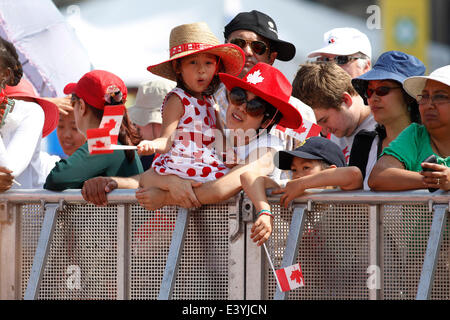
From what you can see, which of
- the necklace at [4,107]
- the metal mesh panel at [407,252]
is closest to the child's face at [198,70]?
the necklace at [4,107]

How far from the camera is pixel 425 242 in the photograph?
340 cm

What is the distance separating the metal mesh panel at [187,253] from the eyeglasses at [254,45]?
133 cm

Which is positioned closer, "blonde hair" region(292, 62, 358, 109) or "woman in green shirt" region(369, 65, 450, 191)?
"woman in green shirt" region(369, 65, 450, 191)

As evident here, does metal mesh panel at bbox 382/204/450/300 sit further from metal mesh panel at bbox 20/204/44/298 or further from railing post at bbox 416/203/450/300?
metal mesh panel at bbox 20/204/44/298

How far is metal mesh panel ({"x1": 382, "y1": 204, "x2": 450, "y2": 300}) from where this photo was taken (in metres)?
3.38

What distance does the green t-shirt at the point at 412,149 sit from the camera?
3.69 meters

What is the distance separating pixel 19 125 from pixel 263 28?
4.97 feet

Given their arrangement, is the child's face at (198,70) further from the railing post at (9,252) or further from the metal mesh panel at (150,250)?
the railing post at (9,252)

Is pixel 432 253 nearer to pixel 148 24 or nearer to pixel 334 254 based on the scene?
pixel 334 254

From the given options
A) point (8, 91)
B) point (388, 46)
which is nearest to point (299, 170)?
point (8, 91)

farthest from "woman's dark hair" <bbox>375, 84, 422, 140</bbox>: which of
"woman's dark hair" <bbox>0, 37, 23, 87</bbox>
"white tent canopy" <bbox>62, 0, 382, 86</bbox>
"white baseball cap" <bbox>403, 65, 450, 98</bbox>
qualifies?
"white tent canopy" <bbox>62, 0, 382, 86</bbox>

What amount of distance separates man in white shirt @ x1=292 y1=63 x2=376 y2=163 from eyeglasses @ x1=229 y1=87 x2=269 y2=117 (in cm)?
97

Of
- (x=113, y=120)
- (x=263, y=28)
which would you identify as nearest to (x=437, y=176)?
(x=113, y=120)
